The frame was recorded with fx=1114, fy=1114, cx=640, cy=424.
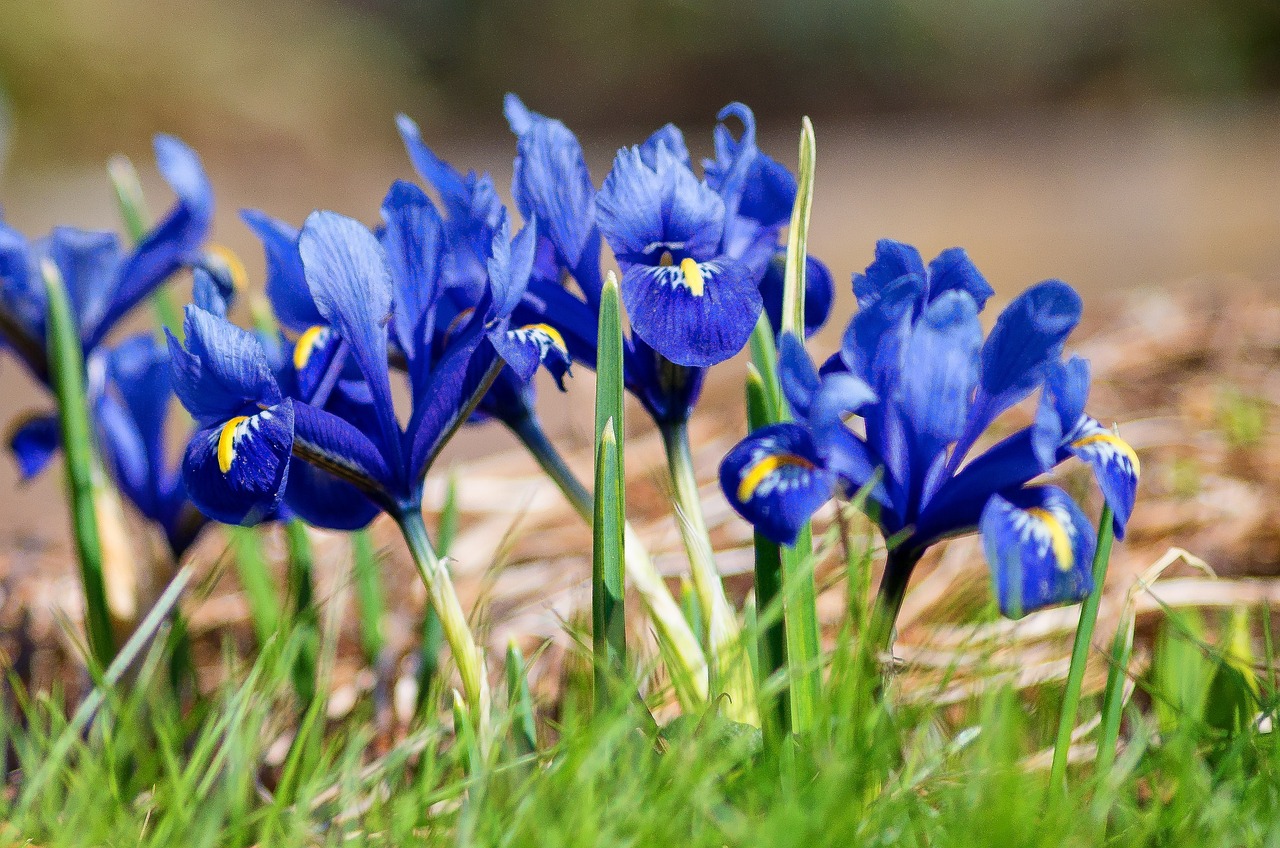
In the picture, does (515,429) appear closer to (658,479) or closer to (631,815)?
(658,479)

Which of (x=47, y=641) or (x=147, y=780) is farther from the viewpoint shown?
(x=47, y=641)

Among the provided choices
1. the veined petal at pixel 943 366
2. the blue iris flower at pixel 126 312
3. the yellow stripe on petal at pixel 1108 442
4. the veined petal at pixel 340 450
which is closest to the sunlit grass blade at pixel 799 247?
the veined petal at pixel 943 366

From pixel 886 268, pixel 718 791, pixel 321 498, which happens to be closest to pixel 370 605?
pixel 321 498

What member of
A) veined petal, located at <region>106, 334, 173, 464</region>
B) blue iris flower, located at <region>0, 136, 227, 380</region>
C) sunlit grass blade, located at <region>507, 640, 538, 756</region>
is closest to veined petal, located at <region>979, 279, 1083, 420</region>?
sunlit grass blade, located at <region>507, 640, 538, 756</region>

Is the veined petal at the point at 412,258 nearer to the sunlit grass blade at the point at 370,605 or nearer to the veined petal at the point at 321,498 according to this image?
the veined petal at the point at 321,498

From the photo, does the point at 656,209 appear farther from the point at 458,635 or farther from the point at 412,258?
the point at 458,635

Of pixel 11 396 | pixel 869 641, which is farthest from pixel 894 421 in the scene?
pixel 11 396

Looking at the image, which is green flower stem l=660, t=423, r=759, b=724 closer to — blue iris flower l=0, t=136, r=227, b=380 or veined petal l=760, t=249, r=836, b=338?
veined petal l=760, t=249, r=836, b=338
